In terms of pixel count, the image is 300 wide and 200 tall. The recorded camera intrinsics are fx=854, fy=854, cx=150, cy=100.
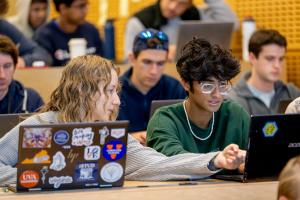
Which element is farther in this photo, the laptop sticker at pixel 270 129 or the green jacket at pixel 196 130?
the green jacket at pixel 196 130

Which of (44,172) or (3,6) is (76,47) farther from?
(44,172)

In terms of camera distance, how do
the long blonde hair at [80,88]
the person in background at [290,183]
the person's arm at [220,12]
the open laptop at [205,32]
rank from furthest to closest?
1. the person's arm at [220,12]
2. the open laptop at [205,32]
3. the long blonde hair at [80,88]
4. the person in background at [290,183]

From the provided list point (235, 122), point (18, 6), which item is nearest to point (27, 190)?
point (235, 122)

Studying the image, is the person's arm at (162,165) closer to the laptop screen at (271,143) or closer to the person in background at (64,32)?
the laptop screen at (271,143)

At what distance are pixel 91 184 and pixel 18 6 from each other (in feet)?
15.5

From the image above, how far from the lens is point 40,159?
2.84m

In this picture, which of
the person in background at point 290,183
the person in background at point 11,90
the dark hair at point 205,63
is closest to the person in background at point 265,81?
the person in background at point 11,90

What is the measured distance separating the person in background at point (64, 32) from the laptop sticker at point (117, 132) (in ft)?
12.3

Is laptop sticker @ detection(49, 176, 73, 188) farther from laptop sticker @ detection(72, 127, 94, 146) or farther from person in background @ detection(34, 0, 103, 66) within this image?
person in background @ detection(34, 0, 103, 66)

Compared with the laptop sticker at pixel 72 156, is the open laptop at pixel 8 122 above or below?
below

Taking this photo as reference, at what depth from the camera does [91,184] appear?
9.66ft

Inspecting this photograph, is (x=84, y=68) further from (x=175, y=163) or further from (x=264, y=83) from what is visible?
(x=264, y=83)

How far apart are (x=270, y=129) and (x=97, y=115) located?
0.68 m

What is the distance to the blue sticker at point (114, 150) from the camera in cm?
291
